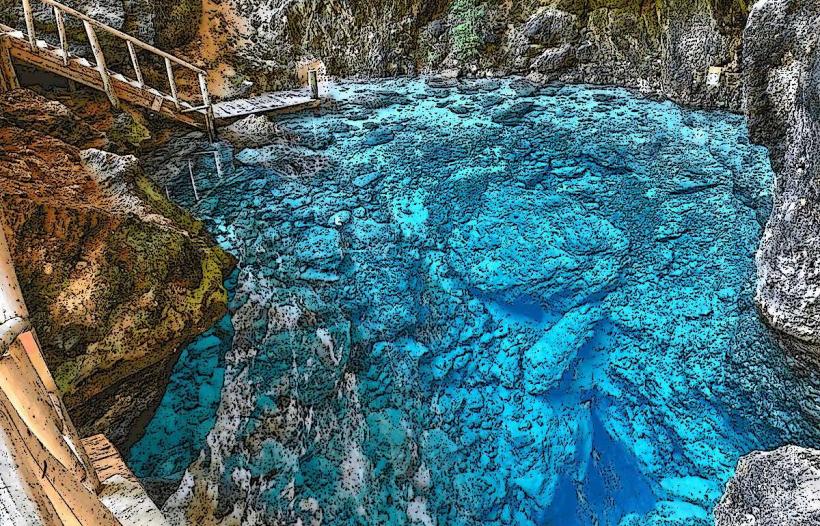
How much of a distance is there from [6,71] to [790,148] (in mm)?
8427

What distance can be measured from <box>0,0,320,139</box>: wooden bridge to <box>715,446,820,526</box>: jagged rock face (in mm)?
7533

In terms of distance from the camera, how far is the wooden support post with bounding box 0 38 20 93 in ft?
22.2

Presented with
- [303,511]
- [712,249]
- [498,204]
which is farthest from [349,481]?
[712,249]

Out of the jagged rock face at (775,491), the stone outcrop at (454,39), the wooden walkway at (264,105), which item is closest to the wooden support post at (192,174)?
the wooden walkway at (264,105)

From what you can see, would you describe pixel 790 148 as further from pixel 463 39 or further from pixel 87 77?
pixel 87 77

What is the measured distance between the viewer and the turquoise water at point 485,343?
396cm

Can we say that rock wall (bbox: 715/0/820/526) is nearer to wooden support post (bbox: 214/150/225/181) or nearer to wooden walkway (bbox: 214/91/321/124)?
wooden support post (bbox: 214/150/225/181)

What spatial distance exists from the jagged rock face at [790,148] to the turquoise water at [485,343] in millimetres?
473

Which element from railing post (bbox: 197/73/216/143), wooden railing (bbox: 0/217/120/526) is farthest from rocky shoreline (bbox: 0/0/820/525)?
wooden railing (bbox: 0/217/120/526)

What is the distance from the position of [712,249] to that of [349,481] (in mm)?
4257

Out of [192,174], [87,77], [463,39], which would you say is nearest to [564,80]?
[463,39]

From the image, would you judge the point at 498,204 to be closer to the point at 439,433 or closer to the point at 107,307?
the point at 439,433

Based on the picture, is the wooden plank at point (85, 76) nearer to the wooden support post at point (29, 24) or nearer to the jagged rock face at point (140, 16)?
the wooden support post at point (29, 24)

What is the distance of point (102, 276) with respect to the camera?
432cm
